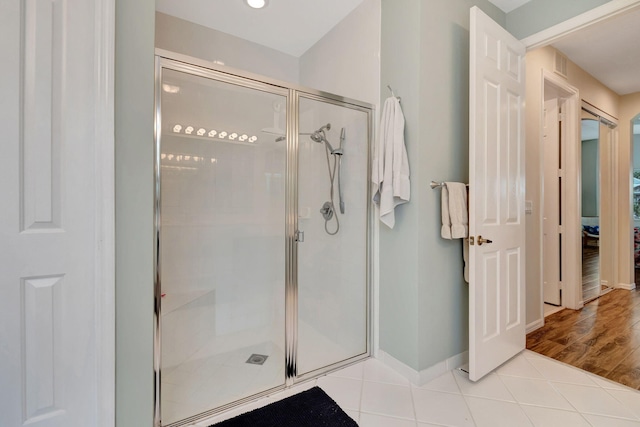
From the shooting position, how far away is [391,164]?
6.14 feet

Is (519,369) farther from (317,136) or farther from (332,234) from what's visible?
(317,136)

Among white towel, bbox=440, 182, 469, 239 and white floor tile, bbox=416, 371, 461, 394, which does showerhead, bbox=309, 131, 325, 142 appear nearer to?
white towel, bbox=440, 182, 469, 239

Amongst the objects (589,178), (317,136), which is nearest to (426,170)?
(317,136)

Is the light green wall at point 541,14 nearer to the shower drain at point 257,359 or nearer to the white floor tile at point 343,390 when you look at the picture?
the white floor tile at point 343,390

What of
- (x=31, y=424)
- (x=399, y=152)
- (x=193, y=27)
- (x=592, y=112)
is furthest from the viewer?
(x=592, y=112)

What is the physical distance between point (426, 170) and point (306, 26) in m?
1.82

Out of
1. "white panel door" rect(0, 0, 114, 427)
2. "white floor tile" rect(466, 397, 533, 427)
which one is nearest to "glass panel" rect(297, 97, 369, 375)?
"white floor tile" rect(466, 397, 533, 427)

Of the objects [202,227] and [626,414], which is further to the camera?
[202,227]

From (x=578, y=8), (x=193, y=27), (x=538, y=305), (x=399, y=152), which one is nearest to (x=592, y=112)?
(x=578, y=8)

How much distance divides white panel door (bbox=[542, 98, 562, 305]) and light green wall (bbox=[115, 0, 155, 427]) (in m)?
3.70

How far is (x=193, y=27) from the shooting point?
2570mm

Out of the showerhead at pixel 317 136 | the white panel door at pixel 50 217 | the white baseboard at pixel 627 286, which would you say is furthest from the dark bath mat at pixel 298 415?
the white baseboard at pixel 627 286

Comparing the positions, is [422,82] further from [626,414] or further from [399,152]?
[626,414]

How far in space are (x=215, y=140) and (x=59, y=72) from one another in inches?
32.5
